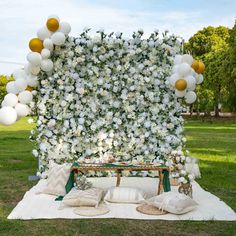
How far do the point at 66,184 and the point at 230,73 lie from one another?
15478mm

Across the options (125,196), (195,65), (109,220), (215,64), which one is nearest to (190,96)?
(195,65)

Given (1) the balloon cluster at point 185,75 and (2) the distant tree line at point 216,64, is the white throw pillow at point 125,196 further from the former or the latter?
(2) the distant tree line at point 216,64

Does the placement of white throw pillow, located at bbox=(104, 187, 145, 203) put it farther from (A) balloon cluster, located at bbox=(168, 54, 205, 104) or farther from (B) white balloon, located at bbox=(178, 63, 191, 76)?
(B) white balloon, located at bbox=(178, 63, 191, 76)

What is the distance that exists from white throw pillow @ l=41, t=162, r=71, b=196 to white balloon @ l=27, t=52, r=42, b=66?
1.75 meters

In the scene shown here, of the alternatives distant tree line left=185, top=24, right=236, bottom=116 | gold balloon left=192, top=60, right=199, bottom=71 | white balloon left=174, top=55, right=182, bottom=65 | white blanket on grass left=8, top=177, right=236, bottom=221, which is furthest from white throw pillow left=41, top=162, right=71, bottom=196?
distant tree line left=185, top=24, right=236, bottom=116

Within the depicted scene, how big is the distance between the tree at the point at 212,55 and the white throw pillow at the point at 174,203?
16079 millimetres

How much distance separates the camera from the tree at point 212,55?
25797 millimetres

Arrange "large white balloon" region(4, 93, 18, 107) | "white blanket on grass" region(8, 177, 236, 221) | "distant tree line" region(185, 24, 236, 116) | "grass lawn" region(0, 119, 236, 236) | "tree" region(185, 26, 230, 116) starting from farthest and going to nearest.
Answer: "tree" region(185, 26, 230, 116)
"distant tree line" region(185, 24, 236, 116)
"large white balloon" region(4, 93, 18, 107)
"white blanket on grass" region(8, 177, 236, 221)
"grass lawn" region(0, 119, 236, 236)

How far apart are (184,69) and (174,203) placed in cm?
254

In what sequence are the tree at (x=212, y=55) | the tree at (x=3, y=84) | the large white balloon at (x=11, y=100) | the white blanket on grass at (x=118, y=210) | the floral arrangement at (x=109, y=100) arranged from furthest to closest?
the tree at (x=3, y=84)
the tree at (x=212, y=55)
the floral arrangement at (x=109, y=100)
the large white balloon at (x=11, y=100)
the white blanket on grass at (x=118, y=210)

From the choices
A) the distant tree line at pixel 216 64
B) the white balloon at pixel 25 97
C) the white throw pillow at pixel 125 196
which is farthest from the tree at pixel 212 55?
the white throw pillow at pixel 125 196

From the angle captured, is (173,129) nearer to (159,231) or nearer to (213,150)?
(159,231)

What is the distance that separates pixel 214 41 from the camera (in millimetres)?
32688

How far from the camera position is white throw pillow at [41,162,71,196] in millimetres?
6637
